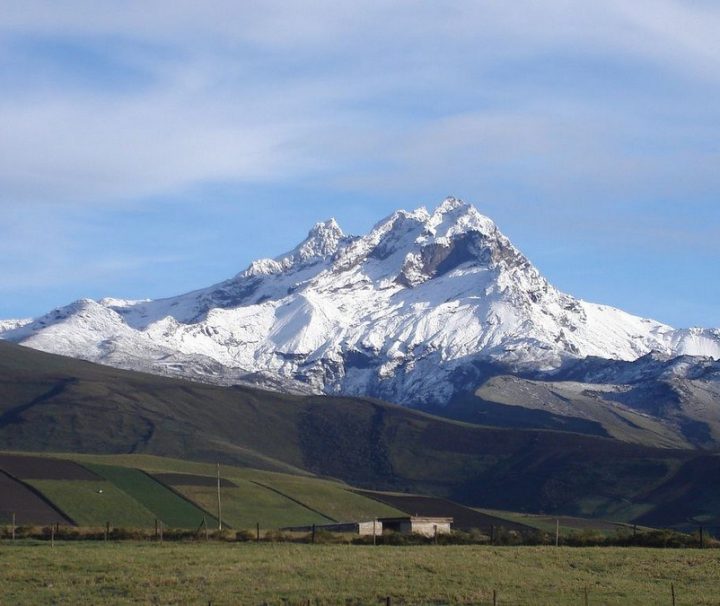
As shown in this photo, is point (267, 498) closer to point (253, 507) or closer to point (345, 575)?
point (253, 507)

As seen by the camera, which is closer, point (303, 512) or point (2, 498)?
point (2, 498)

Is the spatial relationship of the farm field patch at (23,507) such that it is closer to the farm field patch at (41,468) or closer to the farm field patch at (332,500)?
the farm field patch at (41,468)

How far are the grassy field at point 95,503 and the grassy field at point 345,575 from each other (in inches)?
2434

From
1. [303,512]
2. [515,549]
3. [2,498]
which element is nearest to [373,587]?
[515,549]

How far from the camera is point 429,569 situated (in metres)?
60.1

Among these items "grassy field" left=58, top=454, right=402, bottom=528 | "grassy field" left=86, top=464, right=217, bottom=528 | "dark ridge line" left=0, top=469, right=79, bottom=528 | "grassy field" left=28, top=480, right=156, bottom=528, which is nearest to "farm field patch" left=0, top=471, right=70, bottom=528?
"dark ridge line" left=0, top=469, right=79, bottom=528

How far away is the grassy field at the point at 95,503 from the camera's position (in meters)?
132

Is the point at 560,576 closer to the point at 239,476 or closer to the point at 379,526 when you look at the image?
the point at 379,526

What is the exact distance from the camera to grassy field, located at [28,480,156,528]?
131500 mm

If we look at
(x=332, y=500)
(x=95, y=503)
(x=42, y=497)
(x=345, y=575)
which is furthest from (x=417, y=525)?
(x=332, y=500)

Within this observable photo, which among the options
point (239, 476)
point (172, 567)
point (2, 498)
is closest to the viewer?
point (172, 567)

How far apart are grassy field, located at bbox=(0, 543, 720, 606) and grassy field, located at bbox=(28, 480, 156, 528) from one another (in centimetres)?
6183

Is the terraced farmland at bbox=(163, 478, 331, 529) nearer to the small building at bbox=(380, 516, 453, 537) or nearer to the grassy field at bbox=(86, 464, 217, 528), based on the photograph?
the grassy field at bbox=(86, 464, 217, 528)

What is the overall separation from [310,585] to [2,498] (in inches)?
3452
